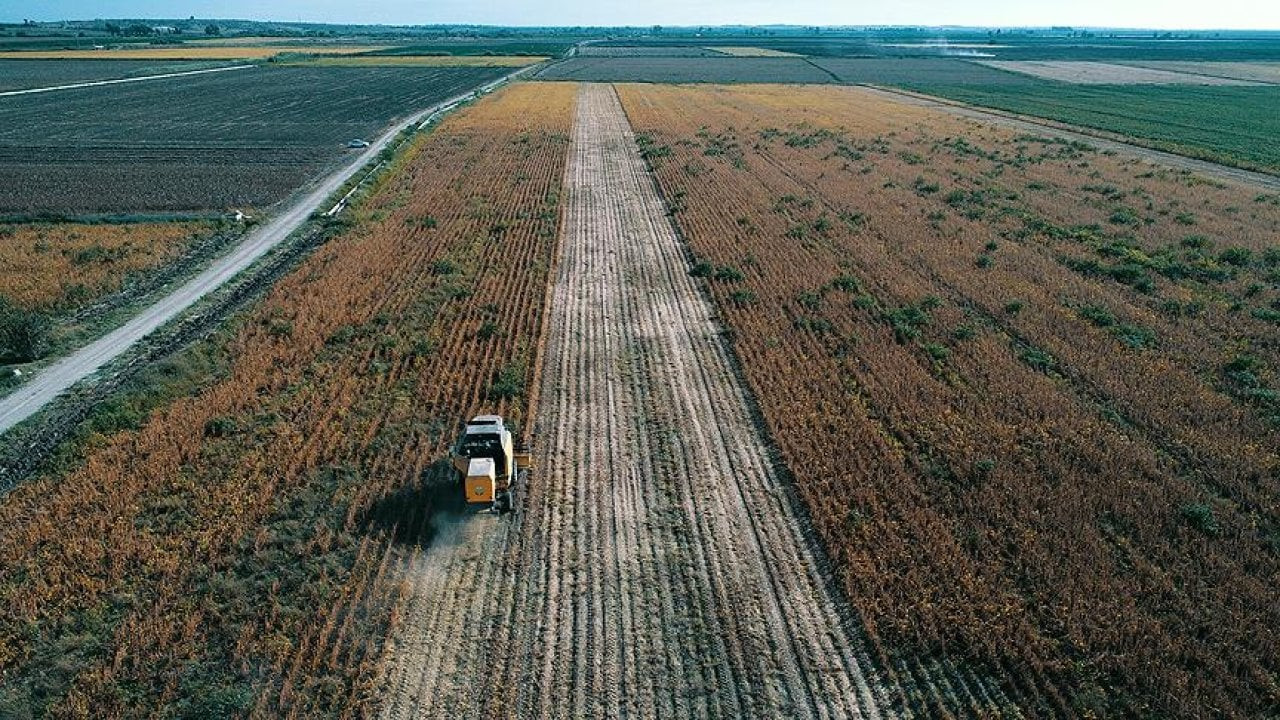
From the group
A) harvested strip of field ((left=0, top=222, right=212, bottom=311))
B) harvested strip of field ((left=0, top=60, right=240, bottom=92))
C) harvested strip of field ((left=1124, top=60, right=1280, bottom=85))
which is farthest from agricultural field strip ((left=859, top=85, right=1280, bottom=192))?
harvested strip of field ((left=0, top=60, right=240, bottom=92))

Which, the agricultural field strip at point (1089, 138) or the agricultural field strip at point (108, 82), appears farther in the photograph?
the agricultural field strip at point (108, 82)

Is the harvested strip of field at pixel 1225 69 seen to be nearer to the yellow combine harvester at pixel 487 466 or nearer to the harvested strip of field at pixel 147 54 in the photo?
the yellow combine harvester at pixel 487 466

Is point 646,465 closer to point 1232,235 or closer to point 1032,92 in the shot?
point 1232,235

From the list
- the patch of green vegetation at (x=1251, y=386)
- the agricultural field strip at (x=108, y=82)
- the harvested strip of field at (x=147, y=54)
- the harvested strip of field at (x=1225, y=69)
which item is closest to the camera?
the patch of green vegetation at (x=1251, y=386)

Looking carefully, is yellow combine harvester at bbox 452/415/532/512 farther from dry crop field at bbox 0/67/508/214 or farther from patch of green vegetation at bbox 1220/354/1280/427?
dry crop field at bbox 0/67/508/214

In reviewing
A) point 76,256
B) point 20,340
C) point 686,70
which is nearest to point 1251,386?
point 20,340

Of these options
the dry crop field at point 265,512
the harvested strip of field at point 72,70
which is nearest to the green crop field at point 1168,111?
the dry crop field at point 265,512

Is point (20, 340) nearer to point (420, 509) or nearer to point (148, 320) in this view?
point (148, 320)
